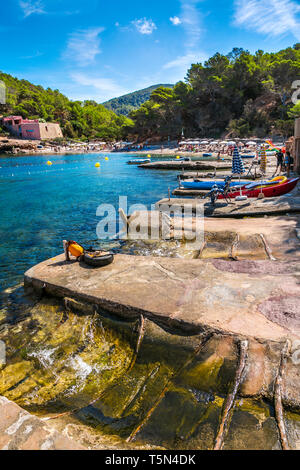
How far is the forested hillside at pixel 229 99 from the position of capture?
68438 millimetres

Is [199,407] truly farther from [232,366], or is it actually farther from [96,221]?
[96,221]

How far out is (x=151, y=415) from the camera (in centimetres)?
471

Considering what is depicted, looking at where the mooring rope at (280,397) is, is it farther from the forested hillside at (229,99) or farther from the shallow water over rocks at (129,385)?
the forested hillside at (229,99)

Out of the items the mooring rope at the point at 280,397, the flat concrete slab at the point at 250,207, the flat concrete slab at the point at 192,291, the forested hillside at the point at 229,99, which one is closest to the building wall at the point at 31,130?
the forested hillside at the point at 229,99

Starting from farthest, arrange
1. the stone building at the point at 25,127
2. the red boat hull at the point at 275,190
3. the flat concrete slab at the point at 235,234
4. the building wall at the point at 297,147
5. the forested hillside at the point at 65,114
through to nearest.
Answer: the forested hillside at the point at 65,114, the stone building at the point at 25,127, the building wall at the point at 297,147, the red boat hull at the point at 275,190, the flat concrete slab at the point at 235,234

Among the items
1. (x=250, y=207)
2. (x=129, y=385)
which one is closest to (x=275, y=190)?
(x=250, y=207)

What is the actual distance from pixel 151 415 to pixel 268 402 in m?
1.91

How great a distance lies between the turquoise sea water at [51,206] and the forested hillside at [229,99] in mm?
39917

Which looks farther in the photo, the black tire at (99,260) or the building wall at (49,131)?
the building wall at (49,131)

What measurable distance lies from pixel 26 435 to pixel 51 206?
24.9 meters

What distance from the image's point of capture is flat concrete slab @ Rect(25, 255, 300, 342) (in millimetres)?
6160

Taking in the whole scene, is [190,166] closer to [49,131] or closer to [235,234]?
[235,234]

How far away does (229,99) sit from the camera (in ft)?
271
